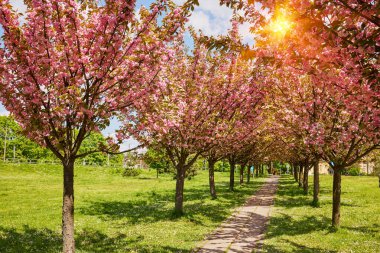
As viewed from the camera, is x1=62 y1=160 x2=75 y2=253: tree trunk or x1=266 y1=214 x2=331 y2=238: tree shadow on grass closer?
x1=62 y1=160 x2=75 y2=253: tree trunk

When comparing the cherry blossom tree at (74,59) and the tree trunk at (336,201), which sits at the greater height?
the cherry blossom tree at (74,59)

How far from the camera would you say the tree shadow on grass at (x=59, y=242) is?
457 inches

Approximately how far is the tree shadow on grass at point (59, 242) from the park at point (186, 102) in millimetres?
76

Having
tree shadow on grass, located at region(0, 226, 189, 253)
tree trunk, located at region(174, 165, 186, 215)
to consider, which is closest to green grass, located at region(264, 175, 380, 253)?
tree shadow on grass, located at region(0, 226, 189, 253)

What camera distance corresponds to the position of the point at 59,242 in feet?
42.1

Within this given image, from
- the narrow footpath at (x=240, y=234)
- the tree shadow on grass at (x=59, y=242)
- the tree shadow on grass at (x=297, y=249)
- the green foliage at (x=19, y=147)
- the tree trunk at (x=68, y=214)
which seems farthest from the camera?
the green foliage at (x=19, y=147)

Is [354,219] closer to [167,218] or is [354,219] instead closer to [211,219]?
[211,219]

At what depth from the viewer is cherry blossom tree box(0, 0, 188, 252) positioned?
7.58 meters

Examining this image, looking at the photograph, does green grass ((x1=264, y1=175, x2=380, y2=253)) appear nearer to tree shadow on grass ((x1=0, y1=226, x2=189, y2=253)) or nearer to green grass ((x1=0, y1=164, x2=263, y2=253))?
green grass ((x1=0, y1=164, x2=263, y2=253))

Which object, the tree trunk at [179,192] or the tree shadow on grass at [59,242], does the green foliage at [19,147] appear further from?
the tree shadow on grass at [59,242]

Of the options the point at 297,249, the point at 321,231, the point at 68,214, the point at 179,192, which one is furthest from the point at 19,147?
the point at 297,249

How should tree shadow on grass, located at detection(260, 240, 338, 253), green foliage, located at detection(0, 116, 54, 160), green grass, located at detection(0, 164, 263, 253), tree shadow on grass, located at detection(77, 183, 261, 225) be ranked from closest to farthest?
tree shadow on grass, located at detection(260, 240, 338, 253)
green grass, located at detection(0, 164, 263, 253)
tree shadow on grass, located at detection(77, 183, 261, 225)
green foliage, located at detection(0, 116, 54, 160)

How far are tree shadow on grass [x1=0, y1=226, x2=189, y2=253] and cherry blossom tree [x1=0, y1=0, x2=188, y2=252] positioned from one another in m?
3.17

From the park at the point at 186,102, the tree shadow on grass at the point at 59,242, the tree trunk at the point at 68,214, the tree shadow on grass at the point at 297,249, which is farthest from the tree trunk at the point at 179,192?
the tree trunk at the point at 68,214
